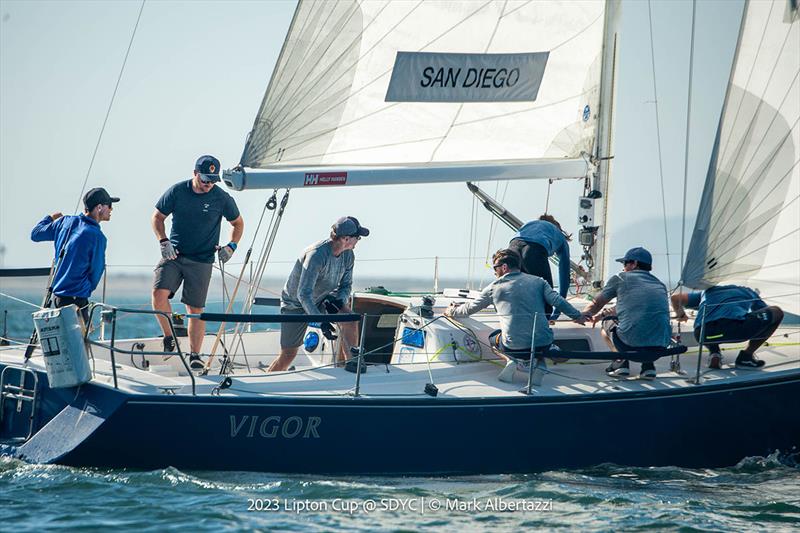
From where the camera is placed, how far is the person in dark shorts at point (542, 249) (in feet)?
26.8

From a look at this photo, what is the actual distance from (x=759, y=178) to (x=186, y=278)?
4.91m

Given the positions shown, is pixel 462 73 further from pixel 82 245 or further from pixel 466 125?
pixel 82 245

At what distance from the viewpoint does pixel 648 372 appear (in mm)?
7672

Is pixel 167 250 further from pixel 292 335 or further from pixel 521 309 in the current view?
pixel 521 309

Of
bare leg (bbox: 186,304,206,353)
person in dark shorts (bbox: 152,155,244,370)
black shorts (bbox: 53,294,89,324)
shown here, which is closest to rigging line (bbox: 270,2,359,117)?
person in dark shorts (bbox: 152,155,244,370)

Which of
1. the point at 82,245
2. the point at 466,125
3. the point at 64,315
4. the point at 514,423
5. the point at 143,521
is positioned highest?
the point at 466,125

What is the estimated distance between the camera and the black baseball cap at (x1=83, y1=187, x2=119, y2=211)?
7.26m

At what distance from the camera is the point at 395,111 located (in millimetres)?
8672

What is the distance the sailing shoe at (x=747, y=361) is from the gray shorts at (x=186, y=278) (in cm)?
441

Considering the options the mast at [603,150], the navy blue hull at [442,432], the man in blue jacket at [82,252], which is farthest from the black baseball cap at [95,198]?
the mast at [603,150]

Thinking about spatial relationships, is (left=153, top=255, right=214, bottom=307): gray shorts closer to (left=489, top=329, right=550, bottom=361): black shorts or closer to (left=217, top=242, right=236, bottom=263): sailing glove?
(left=217, top=242, right=236, bottom=263): sailing glove

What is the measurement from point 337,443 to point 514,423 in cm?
129

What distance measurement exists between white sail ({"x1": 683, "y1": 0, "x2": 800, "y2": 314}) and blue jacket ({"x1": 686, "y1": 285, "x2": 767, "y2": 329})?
7.9 inches

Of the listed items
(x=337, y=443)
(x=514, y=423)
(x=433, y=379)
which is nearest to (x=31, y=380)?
(x=337, y=443)
